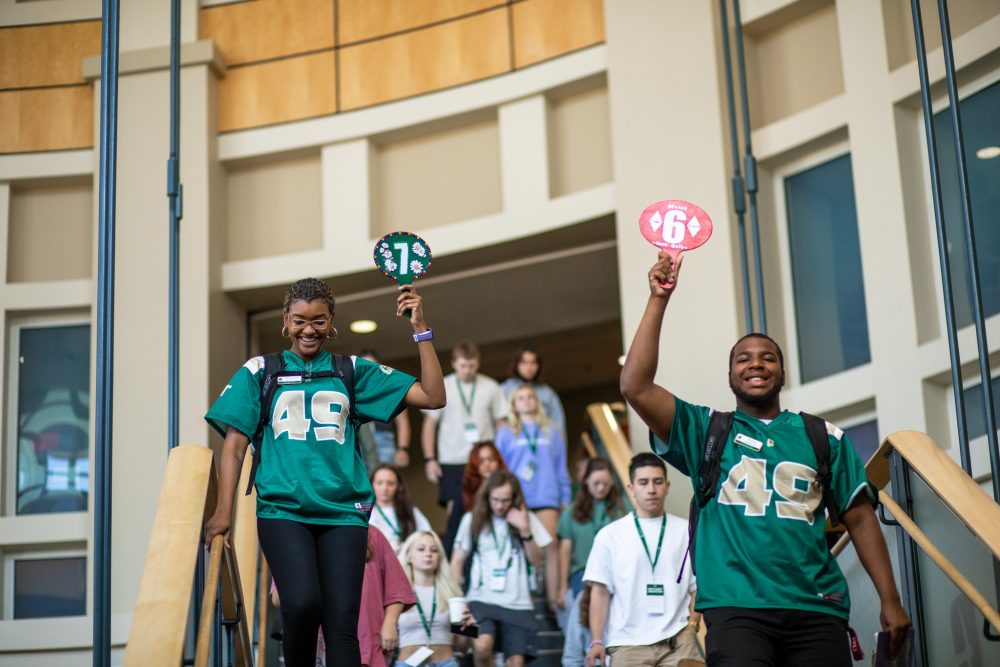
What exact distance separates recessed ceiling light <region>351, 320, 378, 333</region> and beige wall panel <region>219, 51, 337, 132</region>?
7.37 feet

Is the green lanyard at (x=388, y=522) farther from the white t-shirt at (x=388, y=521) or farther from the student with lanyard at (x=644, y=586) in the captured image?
the student with lanyard at (x=644, y=586)

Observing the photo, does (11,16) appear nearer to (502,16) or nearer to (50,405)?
(50,405)

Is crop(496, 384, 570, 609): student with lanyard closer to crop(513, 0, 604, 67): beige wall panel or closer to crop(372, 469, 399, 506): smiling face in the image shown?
crop(372, 469, 399, 506): smiling face

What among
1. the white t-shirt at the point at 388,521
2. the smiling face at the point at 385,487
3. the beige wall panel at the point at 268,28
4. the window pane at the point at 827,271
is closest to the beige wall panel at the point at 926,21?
the window pane at the point at 827,271

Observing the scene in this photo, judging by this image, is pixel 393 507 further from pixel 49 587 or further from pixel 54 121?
pixel 54 121

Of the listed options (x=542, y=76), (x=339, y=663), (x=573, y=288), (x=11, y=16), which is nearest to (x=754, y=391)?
(x=339, y=663)

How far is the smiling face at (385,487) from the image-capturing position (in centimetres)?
841

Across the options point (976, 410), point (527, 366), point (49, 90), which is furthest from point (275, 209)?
point (976, 410)

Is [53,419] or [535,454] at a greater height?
[53,419]

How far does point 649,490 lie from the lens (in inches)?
263

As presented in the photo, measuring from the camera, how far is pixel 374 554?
6289mm

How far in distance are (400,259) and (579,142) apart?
6223mm

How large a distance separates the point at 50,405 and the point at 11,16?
364 cm

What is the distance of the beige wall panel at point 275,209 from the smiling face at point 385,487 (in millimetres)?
3990
